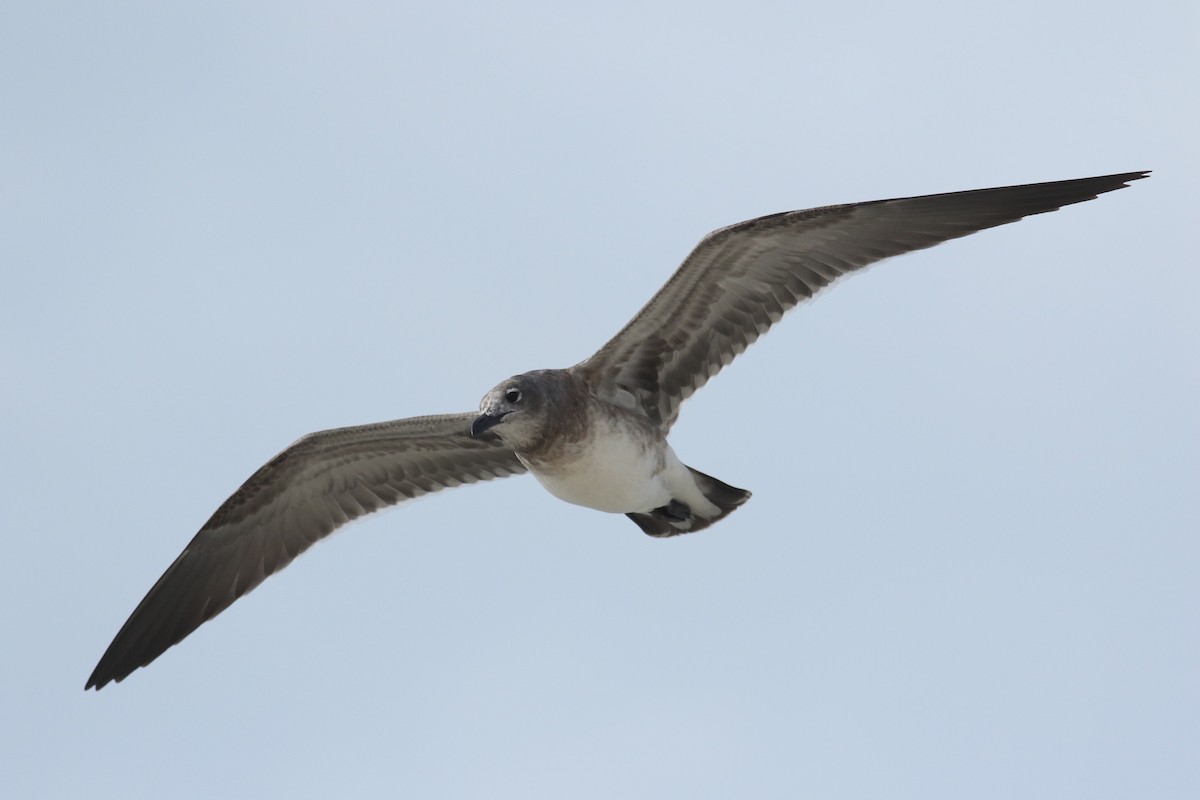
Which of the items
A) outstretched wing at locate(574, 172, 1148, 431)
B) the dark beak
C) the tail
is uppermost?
outstretched wing at locate(574, 172, 1148, 431)

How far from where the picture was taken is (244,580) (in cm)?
1527

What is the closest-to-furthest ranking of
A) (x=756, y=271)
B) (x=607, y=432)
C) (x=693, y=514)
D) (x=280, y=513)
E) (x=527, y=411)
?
(x=527, y=411) < (x=607, y=432) < (x=756, y=271) < (x=693, y=514) < (x=280, y=513)

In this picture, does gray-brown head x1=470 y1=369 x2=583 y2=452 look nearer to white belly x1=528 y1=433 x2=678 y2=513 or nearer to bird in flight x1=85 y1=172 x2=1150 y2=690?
bird in flight x1=85 y1=172 x2=1150 y2=690

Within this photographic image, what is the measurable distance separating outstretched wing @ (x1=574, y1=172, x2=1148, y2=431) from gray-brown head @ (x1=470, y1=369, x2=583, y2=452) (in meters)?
0.78

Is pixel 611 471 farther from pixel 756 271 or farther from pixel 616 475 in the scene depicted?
pixel 756 271

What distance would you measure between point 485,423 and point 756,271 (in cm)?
267

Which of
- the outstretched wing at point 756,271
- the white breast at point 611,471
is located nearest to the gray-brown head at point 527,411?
the white breast at point 611,471

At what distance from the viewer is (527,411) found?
1312cm

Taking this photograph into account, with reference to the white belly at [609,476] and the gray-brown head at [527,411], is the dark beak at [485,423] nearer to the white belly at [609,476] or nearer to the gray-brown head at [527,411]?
the gray-brown head at [527,411]

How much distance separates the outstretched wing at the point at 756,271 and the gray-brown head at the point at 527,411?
78cm

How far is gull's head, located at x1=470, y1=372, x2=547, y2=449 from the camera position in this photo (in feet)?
43.1

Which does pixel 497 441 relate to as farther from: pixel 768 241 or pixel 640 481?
pixel 768 241

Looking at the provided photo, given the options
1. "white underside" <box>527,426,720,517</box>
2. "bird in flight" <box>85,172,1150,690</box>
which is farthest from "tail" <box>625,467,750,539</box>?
"white underside" <box>527,426,720,517</box>

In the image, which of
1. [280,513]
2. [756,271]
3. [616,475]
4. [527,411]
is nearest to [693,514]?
→ [616,475]
